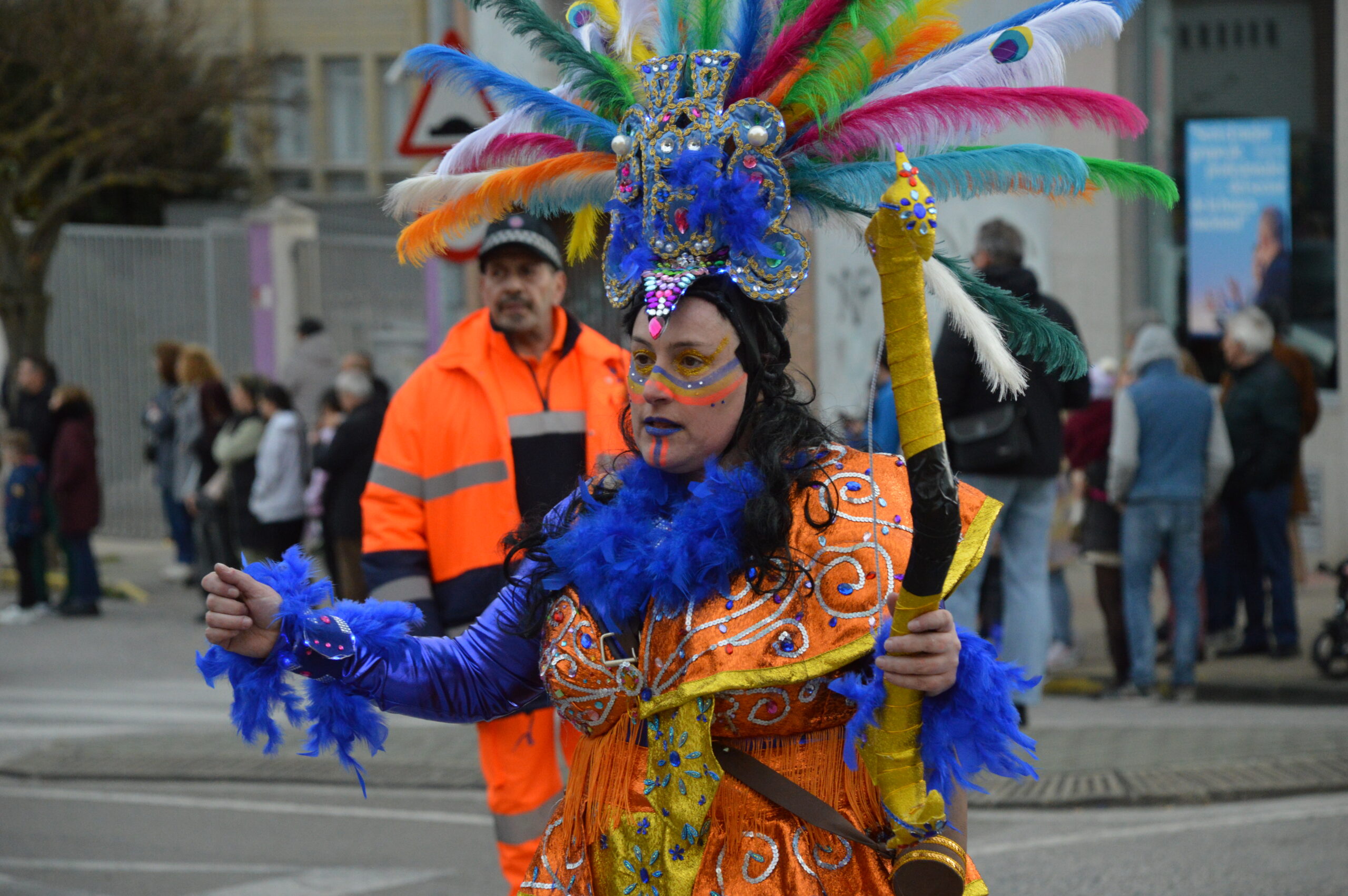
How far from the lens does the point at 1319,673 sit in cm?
845

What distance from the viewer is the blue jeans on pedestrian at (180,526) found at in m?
13.7

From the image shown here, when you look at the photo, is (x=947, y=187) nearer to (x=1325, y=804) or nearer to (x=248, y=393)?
(x=1325, y=804)

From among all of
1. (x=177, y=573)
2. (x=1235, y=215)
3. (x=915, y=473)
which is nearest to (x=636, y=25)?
(x=915, y=473)

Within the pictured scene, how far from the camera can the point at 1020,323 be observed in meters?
2.35

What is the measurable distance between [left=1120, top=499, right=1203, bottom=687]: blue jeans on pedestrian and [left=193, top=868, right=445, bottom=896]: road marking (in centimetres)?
405

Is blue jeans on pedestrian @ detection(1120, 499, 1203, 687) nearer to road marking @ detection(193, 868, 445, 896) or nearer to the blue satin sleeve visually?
road marking @ detection(193, 868, 445, 896)

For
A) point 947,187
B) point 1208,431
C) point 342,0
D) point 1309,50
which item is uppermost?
point 342,0

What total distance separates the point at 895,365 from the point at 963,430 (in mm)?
4876

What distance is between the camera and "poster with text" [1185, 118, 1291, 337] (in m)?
12.5

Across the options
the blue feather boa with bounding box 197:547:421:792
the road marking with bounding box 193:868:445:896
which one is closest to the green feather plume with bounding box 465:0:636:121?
the blue feather boa with bounding box 197:547:421:792

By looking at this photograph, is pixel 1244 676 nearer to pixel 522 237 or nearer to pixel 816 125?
pixel 522 237

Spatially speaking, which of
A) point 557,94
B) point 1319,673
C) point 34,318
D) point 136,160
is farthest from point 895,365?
point 136,160

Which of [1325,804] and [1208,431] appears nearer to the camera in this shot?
[1325,804]

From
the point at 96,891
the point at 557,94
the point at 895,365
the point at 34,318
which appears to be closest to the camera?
the point at 895,365
